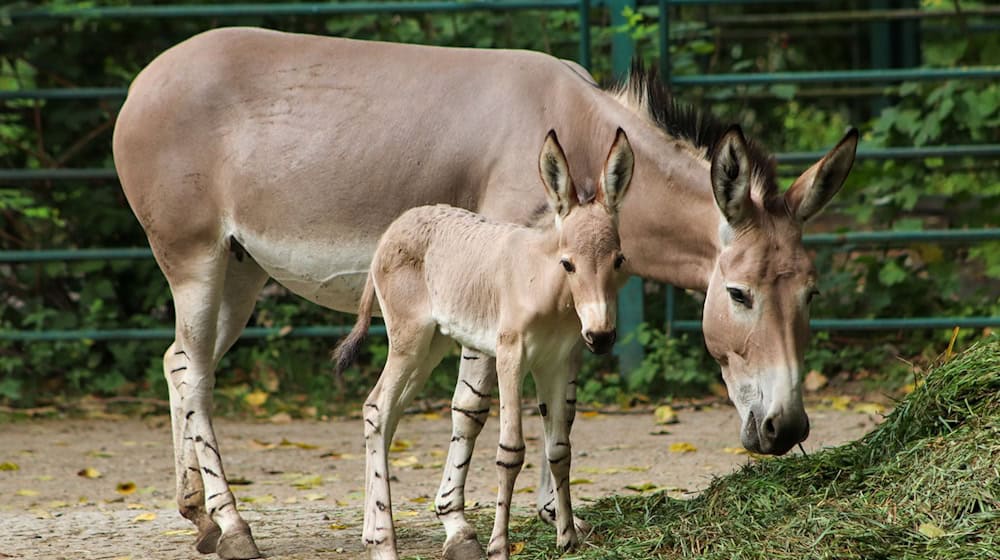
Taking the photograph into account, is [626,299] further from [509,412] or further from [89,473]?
[509,412]

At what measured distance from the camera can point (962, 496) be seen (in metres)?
3.98

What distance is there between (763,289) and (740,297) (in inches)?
3.3

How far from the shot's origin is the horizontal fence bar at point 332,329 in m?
8.06

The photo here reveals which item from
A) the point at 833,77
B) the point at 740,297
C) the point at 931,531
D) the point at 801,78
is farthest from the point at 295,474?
the point at 833,77

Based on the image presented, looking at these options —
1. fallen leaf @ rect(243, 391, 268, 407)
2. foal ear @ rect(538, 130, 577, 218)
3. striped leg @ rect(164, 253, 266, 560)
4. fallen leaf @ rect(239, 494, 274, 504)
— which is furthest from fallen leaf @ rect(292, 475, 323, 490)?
foal ear @ rect(538, 130, 577, 218)

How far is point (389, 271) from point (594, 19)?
5667 millimetres

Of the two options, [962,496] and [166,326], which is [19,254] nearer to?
[166,326]

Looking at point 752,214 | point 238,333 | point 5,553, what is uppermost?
point 752,214

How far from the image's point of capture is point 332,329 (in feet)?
27.0

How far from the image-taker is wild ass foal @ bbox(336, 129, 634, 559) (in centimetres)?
385

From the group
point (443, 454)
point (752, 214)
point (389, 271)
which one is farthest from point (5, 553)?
point (752, 214)

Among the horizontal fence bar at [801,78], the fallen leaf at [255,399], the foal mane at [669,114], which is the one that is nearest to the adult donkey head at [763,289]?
the foal mane at [669,114]

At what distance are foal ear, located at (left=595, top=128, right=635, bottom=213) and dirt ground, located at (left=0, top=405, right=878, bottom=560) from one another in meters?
1.57

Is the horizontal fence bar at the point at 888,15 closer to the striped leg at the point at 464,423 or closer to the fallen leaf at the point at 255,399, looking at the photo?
the fallen leaf at the point at 255,399
